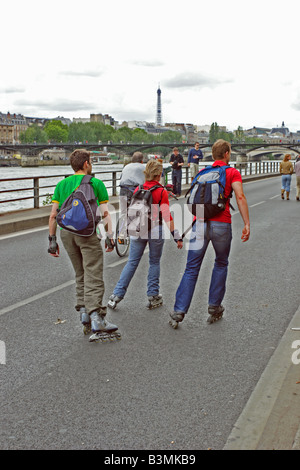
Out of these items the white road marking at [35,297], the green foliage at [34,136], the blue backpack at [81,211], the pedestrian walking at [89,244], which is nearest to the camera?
the blue backpack at [81,211]

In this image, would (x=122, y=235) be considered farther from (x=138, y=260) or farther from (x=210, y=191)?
(x=210, y=191)

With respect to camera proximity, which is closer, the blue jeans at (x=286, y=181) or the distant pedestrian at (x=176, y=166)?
the blue jeans at (x=286, y=181)

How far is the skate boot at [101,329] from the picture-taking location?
15.7ft

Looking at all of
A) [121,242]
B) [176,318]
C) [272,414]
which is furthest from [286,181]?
[272,414]

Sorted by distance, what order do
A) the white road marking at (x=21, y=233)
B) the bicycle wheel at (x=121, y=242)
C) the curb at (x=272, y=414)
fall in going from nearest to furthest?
the curb at (x=272, y=414) < the bicycle wheel at (x=121, y=242) < the white road marking at (x=21, y=233)

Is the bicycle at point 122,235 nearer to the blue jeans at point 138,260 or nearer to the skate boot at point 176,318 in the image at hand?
the blue jeans at point 138,260

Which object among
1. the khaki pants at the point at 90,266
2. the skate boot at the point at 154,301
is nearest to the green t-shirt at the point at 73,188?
the khaki pants at the point at 90,266

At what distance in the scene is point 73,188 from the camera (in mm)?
4738

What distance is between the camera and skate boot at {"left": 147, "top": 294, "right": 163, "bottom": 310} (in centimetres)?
584

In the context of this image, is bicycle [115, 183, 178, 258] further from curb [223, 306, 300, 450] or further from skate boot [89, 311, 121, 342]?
curb [223, 306, 300, 450]

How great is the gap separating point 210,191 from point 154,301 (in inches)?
57.9

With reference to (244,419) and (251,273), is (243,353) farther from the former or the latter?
(251,273)

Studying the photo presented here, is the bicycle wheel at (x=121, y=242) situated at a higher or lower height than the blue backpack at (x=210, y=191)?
lower

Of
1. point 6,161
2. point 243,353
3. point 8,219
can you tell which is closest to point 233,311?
point 243,353
